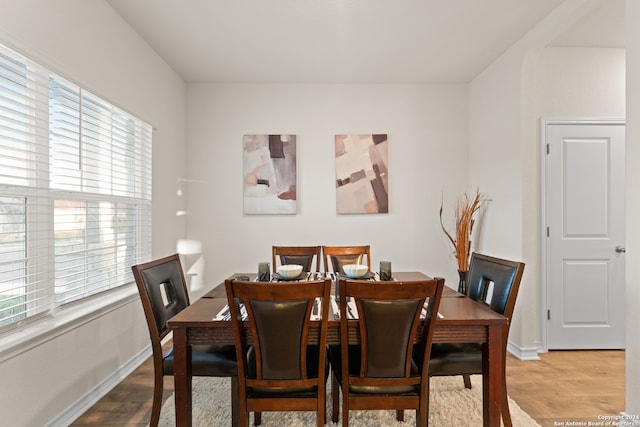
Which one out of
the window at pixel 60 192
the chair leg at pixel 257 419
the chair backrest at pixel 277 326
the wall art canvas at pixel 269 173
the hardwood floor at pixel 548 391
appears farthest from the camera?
the wall art canvas at pixel 269 173

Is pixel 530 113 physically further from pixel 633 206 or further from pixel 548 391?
pixel 548 391

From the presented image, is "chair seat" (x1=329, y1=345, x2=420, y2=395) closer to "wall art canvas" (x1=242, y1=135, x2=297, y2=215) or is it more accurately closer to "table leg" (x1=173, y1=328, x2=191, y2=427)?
"table leg" (x1=173, y1=328, x2=191, y2=427)

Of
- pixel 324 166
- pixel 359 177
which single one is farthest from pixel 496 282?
pixel 324 166

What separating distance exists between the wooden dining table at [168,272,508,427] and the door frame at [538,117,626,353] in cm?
183

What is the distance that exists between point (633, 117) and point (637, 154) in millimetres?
210

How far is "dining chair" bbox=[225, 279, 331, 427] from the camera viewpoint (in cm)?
149

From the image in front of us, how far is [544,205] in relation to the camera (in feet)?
10.5

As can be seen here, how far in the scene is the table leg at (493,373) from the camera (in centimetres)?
172

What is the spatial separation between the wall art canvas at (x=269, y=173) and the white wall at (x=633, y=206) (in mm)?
2865

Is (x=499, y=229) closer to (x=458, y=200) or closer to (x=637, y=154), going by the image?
(x=458, y=200)

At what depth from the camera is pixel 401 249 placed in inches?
Answer: 162

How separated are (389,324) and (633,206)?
61.2 inches

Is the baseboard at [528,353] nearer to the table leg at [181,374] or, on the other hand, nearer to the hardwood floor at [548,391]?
the hardwood floor at [548,391]

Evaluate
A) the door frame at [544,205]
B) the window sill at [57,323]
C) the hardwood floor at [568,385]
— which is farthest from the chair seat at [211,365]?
the door frame at [544,205]
